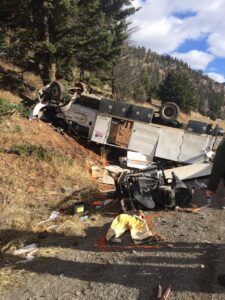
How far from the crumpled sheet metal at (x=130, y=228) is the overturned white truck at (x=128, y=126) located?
30.3 ft

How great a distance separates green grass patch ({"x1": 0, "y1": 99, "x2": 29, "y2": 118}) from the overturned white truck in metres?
0.44

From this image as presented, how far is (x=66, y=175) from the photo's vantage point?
13914 mm

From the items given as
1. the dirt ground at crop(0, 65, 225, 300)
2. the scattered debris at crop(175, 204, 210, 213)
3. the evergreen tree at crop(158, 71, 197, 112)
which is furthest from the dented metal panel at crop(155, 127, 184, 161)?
the evergreen tree at crop(158, 71, 197, 112)

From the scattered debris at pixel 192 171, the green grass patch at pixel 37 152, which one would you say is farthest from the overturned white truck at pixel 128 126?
the green grass patch at pixel 37 152

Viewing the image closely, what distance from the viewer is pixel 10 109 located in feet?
59.2

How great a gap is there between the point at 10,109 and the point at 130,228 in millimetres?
11742

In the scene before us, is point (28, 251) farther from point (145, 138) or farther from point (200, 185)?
point (145, 138)

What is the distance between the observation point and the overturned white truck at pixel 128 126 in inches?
662

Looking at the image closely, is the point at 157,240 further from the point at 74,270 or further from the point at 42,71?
the point at 42,71

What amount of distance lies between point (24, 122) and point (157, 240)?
11572mm

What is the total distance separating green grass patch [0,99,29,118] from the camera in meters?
17.5

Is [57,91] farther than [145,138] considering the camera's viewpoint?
Yes

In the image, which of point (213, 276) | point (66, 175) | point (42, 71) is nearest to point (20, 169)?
point (66, 175)

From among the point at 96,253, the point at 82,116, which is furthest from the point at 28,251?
the point at 82,116
